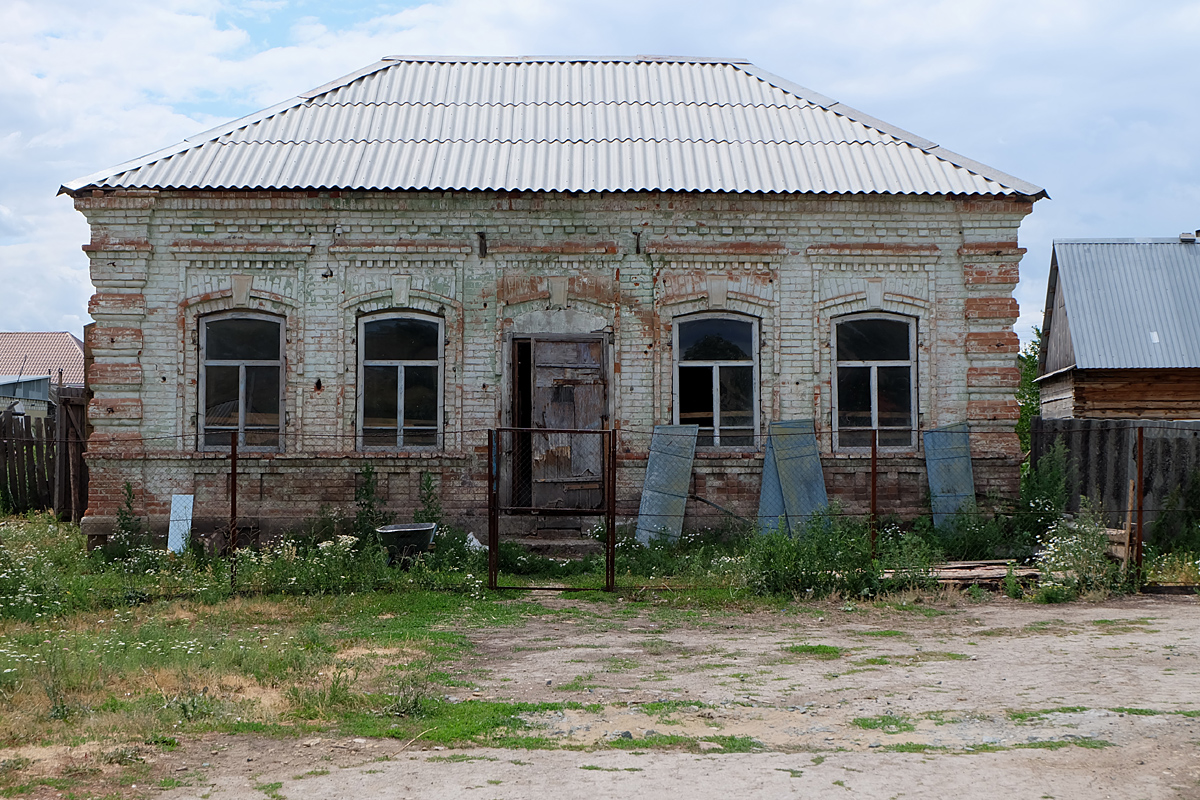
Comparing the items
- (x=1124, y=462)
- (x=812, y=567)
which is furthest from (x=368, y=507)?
(x=1124, y=462)

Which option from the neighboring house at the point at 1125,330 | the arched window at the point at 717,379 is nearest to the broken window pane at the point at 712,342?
the arched window at the point at 717,379

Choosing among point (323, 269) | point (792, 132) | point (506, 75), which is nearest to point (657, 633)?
point (323, 269)

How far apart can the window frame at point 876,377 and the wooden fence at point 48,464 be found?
10237 mm

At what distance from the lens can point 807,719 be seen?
5.44 m

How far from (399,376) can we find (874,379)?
5628 millimetres

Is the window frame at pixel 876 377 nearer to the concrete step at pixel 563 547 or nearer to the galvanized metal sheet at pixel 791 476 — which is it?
the galvanized metal sheet at pixel 791 476

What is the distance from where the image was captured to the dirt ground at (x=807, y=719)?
4.34 metres

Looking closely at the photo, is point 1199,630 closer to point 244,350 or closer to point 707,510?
point 707,510

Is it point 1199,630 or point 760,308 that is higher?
point 760,308

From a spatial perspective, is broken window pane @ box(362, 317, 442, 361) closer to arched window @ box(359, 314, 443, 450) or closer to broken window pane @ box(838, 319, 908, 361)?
arched window @ box(359, 314, 443, 450)

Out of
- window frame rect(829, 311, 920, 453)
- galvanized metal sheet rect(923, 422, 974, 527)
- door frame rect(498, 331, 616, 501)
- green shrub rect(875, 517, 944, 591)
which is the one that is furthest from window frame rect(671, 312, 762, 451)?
green shrub rect(875, 517, 944, 591)

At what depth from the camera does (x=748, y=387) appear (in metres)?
12.1

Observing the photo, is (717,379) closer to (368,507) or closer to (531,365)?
(531,365)

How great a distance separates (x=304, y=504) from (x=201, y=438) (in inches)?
57.2
